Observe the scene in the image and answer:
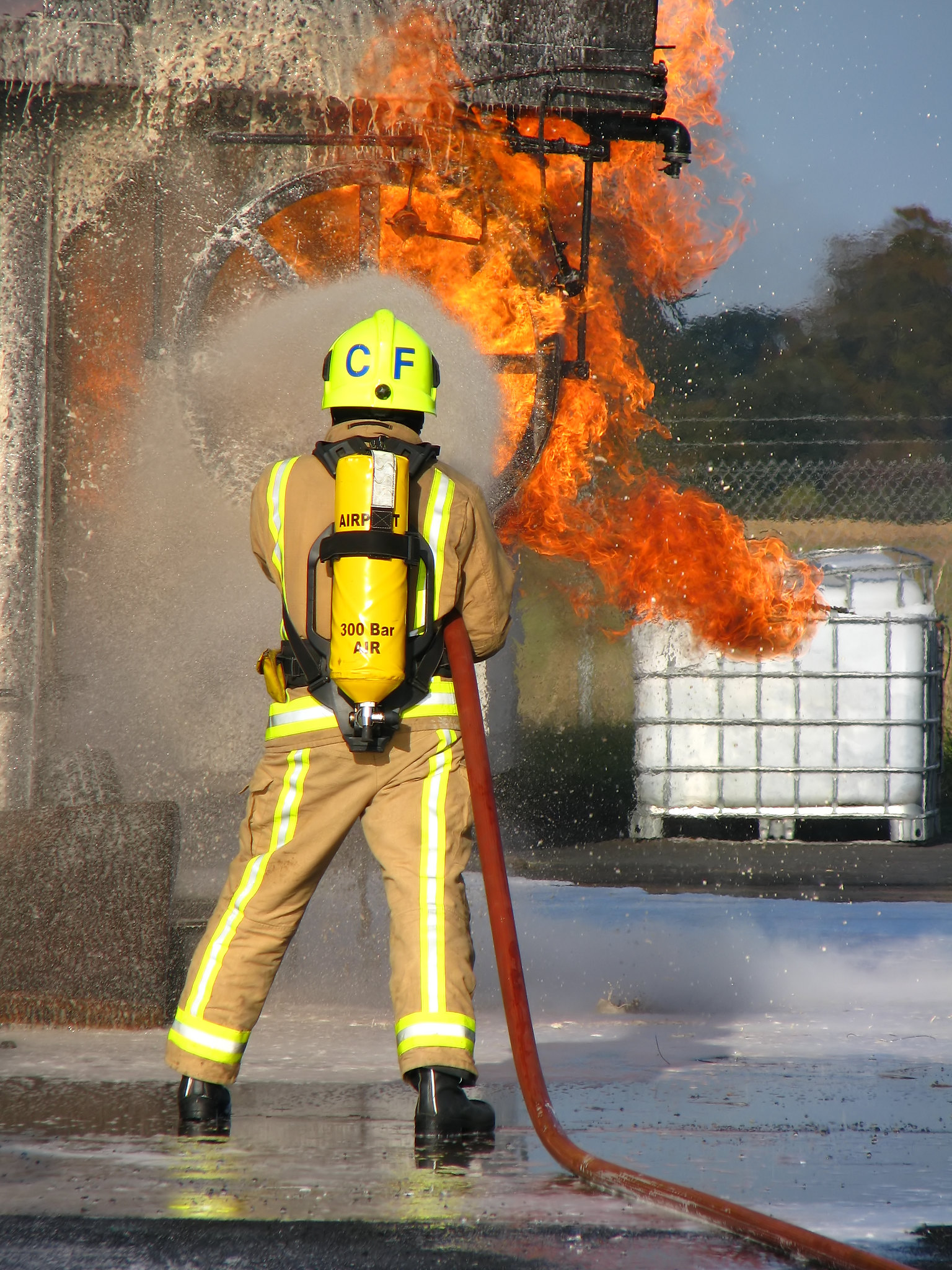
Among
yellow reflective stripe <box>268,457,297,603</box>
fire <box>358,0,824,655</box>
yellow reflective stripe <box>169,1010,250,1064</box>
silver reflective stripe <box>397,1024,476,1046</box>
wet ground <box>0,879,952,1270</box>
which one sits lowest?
wet ground <box>0,879,952,1270</box>

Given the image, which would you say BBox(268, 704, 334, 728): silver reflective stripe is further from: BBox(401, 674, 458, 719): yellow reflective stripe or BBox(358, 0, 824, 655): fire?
BBox(358, 0, 824, 655): fire

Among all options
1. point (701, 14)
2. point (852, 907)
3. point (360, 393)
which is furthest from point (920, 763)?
point (360, 393)

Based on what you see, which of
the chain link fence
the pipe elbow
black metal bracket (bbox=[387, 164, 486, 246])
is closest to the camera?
the pipe elbow

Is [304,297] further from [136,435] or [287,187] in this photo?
[136,435]

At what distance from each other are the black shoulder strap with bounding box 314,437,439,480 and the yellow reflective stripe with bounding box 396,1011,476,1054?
1.14 metres

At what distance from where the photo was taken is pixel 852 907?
5.77 meters

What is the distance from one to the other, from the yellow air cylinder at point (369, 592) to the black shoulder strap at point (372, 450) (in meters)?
0.05

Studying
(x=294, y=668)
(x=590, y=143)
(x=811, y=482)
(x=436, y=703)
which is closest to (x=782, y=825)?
(x=811, y=482)

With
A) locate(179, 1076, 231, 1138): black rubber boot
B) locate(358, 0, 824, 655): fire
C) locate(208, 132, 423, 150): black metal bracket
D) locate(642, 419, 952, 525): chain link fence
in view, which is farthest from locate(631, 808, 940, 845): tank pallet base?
locate(179, 1076, 231, 1138): black rubber boot

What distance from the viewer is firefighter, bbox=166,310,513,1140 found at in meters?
2.97

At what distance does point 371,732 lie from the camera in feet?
9.86

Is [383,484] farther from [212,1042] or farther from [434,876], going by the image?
[212,1042]

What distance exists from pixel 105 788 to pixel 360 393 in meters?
2.29

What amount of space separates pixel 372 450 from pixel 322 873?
0.91m
